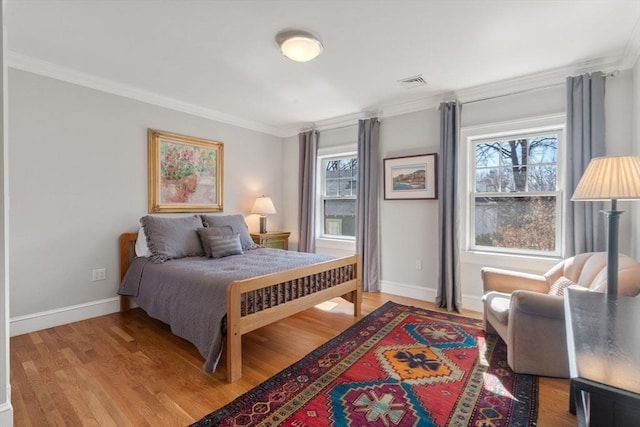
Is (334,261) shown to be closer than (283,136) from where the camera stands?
Yes

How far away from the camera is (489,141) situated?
3314mm

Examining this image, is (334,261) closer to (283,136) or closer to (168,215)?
(168,215)

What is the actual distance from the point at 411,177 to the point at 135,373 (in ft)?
10.8

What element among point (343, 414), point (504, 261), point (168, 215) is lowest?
point (343, 414)

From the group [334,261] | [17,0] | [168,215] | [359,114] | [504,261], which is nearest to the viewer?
[17,0]

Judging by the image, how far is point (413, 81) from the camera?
3.09 metres

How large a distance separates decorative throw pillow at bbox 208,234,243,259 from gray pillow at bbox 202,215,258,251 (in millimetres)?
325

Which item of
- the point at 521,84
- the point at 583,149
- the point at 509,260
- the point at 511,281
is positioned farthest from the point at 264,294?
the point at 521,84

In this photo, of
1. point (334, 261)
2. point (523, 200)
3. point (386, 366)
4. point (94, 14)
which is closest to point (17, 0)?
point (94, 14)

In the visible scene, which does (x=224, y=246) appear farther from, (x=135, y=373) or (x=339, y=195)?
(x=339, y=195)

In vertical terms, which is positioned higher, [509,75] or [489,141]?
[509,75]

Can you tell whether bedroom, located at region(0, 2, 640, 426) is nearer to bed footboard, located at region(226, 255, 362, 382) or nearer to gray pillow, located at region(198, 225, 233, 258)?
gray pillow, located at region(198, 225, 233, 258)

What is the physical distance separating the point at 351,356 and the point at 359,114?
121 inches

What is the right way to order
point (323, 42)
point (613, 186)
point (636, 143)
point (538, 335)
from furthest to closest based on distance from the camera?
point (636, 143)
point (323, 42)
point (538, 335)
point (613, 186)
